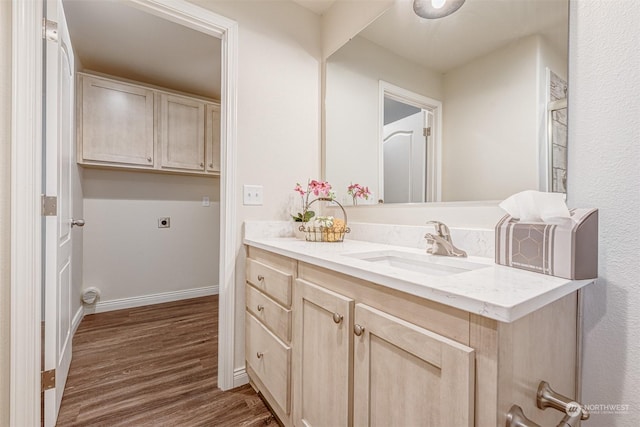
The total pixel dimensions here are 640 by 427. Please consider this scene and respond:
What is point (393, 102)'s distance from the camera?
1.49 meters

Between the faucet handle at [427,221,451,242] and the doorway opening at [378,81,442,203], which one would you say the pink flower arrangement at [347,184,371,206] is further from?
the faucet handle at [427,221,451,242]

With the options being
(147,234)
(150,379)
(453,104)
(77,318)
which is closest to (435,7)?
(453,104)

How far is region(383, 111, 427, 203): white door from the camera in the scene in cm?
136

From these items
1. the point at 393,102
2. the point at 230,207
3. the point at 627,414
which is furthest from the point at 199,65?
the point at 627,414

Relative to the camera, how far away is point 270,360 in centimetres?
130

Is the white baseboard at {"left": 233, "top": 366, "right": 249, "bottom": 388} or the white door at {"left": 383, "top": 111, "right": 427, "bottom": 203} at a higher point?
the white door at {"left": 383, "top": 111, "right": 427, "bottom": 203}

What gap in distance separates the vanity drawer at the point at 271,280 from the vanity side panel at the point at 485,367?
74 centimetres

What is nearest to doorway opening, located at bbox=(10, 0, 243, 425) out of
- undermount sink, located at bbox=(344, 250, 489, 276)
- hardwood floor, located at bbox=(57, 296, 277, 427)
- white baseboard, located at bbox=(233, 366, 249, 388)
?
hardwood floor, located at bbox=(57, 296, 277, 427)

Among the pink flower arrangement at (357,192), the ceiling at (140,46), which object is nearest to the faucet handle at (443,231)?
the pink flower arrangement at (357,192)

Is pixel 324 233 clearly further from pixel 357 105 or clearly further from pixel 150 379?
pixel 150 379

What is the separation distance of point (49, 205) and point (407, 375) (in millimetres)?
1478

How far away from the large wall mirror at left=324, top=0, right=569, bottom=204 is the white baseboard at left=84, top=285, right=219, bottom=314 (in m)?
2.26

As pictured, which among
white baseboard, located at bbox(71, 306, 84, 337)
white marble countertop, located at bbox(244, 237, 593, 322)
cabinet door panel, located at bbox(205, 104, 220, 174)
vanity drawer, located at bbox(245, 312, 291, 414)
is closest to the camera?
white marble countertop, located at bbox(244, 237, 593, 322)

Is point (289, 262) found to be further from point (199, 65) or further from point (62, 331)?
point (199, 65)
